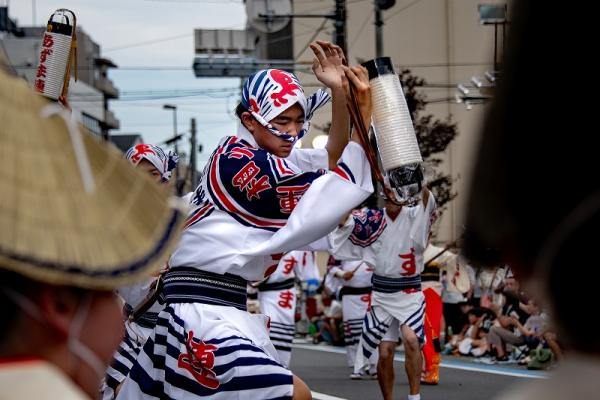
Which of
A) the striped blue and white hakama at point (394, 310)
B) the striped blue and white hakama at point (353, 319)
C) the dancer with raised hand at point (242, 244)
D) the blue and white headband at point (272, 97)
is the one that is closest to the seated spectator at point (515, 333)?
the striped blue and white hakama at point (353, 319)

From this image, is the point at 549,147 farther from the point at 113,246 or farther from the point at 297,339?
the point at 297,339

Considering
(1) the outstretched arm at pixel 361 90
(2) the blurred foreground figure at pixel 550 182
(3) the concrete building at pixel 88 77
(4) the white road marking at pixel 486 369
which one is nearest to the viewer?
(2) the blurred foreground figure at pixel 550 182

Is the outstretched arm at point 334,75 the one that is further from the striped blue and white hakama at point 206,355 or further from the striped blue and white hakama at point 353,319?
the striped blue and white hakama at point 353,319

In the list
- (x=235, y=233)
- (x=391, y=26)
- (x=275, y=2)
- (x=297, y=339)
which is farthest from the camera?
(x=391, y=26)

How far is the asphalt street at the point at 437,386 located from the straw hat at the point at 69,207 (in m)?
9.71

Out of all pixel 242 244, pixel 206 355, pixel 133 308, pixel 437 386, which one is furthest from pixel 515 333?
pixel 206 355

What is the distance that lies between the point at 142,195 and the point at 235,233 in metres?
3.09

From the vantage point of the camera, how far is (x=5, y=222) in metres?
1.67

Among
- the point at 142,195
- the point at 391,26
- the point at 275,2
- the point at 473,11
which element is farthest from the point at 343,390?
the point at 391,26

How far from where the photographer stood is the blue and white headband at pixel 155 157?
7.75 metres

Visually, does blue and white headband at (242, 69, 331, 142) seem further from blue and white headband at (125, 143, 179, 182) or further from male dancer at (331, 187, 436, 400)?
male dancer at (331, 187, 436, 400)

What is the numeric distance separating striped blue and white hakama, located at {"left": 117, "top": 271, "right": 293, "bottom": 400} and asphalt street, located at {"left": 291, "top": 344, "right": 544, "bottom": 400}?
641cm

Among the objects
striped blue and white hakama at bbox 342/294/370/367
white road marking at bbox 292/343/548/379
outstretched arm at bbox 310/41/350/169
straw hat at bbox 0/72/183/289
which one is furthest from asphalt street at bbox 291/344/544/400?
straw hat at bbox 0/72/183/289

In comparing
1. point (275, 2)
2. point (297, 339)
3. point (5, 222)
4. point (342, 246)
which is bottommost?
point (297, 339)
